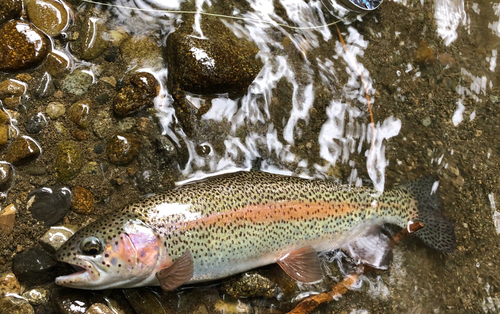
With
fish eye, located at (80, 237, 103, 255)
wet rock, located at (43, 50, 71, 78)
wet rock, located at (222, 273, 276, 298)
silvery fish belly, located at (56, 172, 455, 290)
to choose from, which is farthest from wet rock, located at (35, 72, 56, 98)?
wet rock, located at (222, 273, 276, 298)

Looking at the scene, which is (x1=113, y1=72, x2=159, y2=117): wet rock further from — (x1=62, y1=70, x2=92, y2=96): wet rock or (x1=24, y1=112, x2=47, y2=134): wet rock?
(x1=24, y1=112, x2=47, y2=134): wet rock

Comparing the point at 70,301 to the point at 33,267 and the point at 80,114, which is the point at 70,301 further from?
the point at 80,114

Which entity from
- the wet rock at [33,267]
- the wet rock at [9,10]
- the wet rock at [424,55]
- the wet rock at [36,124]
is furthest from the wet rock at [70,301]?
the wet rock at [424,55]

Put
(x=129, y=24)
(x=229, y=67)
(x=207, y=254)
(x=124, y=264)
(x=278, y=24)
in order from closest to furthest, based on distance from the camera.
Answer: (x=124, y=264) → (x=207, y=254) → (x=229, y=67) → (x=129, y=24) → (x=278, y=24)

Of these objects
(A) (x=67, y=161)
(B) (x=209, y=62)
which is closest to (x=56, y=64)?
(A) (x=67, y=161)

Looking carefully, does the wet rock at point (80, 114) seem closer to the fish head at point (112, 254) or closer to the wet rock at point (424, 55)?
the fish head at point (112, 254)

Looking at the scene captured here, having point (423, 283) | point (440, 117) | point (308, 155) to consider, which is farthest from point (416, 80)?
point (423, 283)

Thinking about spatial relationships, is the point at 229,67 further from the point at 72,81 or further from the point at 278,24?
the point at 72,81

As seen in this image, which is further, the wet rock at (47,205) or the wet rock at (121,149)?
the wet rock at (121,149)
